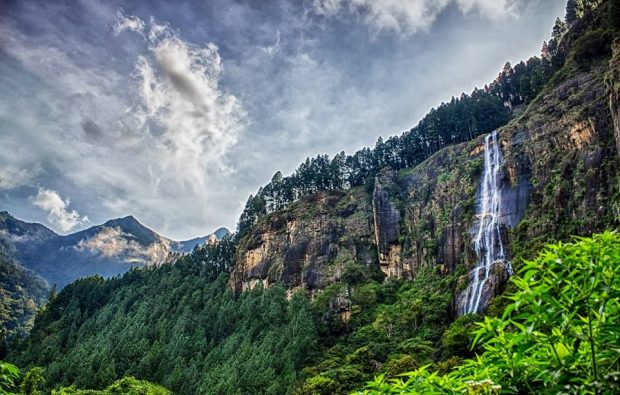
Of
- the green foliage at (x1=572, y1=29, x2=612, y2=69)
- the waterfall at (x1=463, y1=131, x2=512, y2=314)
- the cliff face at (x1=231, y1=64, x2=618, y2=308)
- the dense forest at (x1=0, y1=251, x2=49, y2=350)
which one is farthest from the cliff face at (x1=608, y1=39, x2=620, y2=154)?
the dense forest at (x1=0, y1=251, x2=49, y2=350)

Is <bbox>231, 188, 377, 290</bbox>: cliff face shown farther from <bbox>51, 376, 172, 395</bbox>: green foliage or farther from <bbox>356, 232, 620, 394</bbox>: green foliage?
<bbox>356, 232, 620, 394</bbox>: green foliage

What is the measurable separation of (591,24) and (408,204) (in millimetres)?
29154

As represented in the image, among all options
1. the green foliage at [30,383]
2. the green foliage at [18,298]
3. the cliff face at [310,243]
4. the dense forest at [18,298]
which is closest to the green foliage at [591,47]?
the cliff face at [310,243]

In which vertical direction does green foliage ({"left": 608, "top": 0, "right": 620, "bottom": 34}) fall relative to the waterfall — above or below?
above

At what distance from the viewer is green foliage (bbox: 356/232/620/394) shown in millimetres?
2410

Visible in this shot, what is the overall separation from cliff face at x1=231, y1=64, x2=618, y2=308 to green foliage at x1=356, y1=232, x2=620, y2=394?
27899 millimetres

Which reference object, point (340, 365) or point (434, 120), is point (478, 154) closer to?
point (434, 120)

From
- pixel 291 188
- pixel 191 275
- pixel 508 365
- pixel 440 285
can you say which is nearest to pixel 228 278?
pixel 191 275

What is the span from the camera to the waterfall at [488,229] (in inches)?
1355

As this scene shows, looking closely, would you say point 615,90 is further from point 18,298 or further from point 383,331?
point 18,298

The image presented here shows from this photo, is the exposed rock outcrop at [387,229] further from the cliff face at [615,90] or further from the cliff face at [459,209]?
the cliff face at [615,90]

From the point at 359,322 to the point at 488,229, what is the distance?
16258 mm

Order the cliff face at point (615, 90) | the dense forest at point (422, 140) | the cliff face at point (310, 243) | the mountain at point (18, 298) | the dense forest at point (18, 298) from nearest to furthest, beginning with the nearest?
1. the cliff face at point (615, 90)
2. the cliff face at point (310, 243)
3. the dense forest at point (422, 140)
4. the mountain at point (18, 298)
5. the dense forest at point (18, 298)

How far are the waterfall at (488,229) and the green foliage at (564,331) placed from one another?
107 ft
